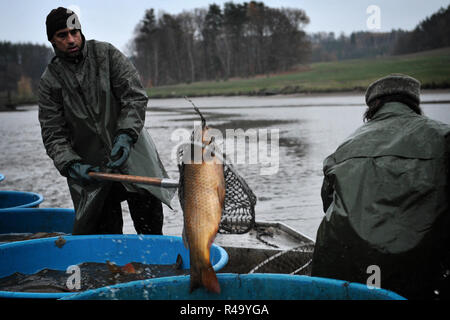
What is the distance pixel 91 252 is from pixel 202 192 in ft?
7.34

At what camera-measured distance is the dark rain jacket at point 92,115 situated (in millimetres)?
3926

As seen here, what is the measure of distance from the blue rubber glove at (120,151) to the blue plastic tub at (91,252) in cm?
55

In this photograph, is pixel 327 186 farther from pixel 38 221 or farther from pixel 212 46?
pixel 212 46

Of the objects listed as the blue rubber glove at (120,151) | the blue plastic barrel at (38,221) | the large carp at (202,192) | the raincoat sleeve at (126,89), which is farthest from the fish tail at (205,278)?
the blue plastic barrel at (38,221)

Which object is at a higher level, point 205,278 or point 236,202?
point 205,278

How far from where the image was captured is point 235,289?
2445mm

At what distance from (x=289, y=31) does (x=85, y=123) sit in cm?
7217

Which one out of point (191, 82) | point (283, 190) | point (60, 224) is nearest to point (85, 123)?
point (60, 224)

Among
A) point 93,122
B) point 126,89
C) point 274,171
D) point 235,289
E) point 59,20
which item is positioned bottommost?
point 274,171

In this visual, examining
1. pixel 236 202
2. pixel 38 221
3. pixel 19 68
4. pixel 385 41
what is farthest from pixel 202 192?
pixel 385 41

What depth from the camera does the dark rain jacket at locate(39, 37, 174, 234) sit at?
12.9 feet

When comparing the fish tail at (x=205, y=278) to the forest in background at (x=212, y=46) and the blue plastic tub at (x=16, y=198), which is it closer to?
the blue plastic tub at (x=16, y=198)
